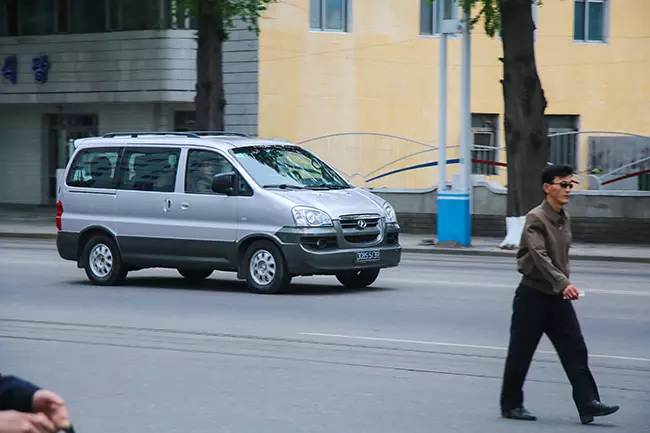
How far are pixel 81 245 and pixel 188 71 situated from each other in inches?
698

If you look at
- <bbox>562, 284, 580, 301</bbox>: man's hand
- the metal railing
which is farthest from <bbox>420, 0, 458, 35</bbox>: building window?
<bbox>562, 284, 580, 301</bbox>: man's hand

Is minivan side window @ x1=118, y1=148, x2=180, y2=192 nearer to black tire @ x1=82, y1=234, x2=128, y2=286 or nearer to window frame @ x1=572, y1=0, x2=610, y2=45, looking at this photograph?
black tire @ x1=82, y1=234, x2=128, y2=286

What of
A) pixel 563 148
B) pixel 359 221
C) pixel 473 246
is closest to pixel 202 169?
pixel 359 221

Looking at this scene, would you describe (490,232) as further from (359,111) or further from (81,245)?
(81,245)

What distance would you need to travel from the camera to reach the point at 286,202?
16156mm

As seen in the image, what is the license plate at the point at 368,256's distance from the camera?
16.2 m

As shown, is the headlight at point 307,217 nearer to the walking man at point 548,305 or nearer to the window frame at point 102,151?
the window frame at point 102,151

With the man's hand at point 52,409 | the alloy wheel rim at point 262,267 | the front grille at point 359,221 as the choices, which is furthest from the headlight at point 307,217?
the man's hand at point 52,409

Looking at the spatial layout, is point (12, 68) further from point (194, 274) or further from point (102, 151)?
point (194, 274)

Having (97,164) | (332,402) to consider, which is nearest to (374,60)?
(97,164)

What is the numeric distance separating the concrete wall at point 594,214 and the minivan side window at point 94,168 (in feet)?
38.9

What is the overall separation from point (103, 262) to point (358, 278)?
10.8 feet

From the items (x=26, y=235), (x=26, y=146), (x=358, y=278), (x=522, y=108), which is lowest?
(x=26, y=235)

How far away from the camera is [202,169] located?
1714 cm
